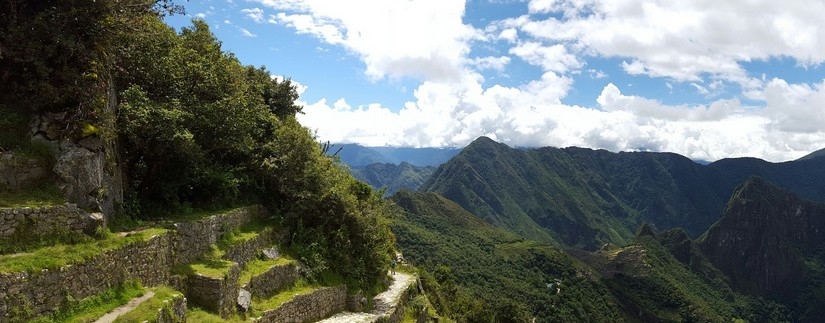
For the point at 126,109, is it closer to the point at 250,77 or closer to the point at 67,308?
the point at 67,308

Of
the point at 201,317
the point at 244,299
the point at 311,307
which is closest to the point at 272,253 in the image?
the point at 311,307

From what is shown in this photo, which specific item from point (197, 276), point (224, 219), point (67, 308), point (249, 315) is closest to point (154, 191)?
point (224, 219)

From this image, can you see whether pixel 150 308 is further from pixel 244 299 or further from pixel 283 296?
pixel 283 296

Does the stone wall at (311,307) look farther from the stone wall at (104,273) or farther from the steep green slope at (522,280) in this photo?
the steep green slope at (522,280)

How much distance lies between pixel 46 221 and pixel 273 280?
904 centimetres

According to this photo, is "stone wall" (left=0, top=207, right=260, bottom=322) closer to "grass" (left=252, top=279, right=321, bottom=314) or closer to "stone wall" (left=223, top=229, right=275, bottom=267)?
"stone wall" (left=223, top=229, right=275, bottom=267)

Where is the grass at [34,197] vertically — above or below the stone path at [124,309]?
above

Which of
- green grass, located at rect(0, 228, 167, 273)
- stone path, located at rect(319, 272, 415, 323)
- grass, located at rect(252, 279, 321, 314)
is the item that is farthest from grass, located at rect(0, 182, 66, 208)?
stone path, located at rect(319, 272, 415, 323)

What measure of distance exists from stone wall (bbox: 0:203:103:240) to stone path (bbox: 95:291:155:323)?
2.26m

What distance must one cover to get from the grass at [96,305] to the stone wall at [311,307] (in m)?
4.74

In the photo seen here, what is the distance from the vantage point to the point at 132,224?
1664 cm

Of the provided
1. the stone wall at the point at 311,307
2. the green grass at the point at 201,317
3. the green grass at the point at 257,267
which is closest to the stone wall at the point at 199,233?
the green grass at the point at 257,267

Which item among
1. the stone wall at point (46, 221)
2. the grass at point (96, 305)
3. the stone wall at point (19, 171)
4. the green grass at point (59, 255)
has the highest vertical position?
the stone wall at point (19, 171)

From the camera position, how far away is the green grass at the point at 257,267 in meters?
18.9
